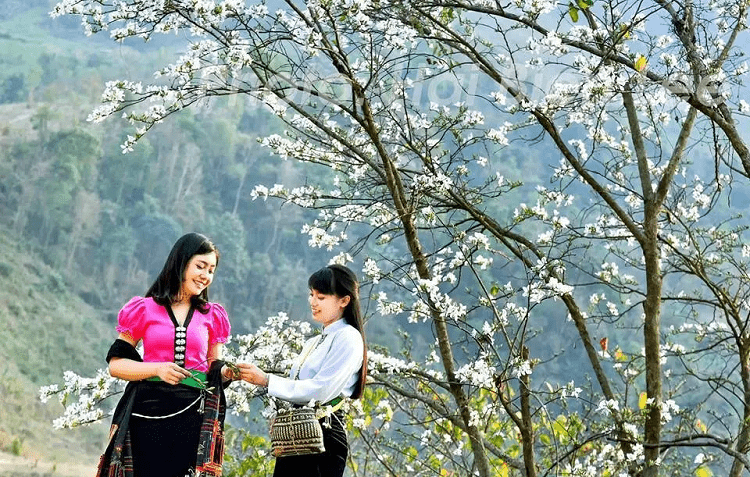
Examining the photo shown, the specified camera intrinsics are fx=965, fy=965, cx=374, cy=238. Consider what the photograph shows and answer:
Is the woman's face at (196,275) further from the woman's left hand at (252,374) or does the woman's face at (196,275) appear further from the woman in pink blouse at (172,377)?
the woman's left hand at (252,374)

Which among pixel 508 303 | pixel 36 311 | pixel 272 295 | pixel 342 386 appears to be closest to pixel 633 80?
pixel 508 303

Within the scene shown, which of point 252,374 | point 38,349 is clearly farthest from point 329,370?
point 38,349

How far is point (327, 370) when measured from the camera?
8.05 ft

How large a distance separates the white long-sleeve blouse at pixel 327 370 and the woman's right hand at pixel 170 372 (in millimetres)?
220

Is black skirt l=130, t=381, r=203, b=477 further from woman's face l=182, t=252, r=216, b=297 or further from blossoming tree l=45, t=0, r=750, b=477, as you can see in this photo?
blossoming tree l=45, t=0, r=750, b=477

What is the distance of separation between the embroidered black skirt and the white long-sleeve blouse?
9cm

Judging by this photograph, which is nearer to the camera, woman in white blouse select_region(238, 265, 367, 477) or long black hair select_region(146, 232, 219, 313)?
woman in white blouse select_region(238, 265, 367, 477)

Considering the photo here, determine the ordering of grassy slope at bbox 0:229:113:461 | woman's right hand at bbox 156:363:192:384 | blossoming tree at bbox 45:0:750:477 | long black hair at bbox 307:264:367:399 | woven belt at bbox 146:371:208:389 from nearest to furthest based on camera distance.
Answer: woman's right hand at bbox 156:363:192:384 < woven belt at bbox 146:371:208:389 < long black hair at bbox 307:264:367:399 < blossoming tree at bbox 45:0:750:477 < grassy slope at bbox 0:229:113:461

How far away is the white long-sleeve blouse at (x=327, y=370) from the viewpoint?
2.40 meters

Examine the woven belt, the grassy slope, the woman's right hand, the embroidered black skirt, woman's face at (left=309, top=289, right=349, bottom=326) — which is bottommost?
the embroidered black skirt

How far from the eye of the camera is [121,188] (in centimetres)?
3731

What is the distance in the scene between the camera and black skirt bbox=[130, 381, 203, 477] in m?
2.40

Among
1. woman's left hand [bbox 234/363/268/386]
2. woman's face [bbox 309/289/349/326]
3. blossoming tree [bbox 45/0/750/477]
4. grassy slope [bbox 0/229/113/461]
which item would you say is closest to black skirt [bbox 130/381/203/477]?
woman's left hand [bbox 234/363/268/386]

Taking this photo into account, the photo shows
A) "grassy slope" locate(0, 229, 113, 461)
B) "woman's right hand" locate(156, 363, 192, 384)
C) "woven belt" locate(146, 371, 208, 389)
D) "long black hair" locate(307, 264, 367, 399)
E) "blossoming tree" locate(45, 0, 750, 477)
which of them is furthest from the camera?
"grassy slope" locate(0, 229, 113, 461)
